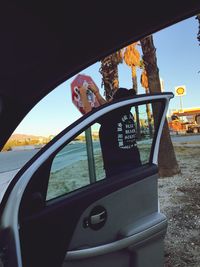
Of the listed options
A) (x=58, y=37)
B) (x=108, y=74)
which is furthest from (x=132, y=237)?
(x=108, y=74)

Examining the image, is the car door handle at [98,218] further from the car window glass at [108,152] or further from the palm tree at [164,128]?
the palm tree at [164,128]

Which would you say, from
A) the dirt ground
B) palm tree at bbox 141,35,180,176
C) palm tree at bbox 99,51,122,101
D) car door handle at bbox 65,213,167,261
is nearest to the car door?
car door handle at bbox 65,213,167,261

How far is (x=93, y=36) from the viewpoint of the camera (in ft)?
13.9

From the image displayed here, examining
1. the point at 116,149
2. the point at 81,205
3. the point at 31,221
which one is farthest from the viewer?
the point at 116,149

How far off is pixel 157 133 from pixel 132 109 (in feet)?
0.94

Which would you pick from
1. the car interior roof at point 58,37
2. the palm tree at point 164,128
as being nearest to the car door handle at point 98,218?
the car interior roof at point 58,37

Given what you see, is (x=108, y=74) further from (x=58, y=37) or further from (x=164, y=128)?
(x=58, y=37)

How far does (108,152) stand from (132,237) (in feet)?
2.02

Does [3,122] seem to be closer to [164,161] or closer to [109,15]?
[109,15]

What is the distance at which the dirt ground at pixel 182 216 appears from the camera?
13.2 feet

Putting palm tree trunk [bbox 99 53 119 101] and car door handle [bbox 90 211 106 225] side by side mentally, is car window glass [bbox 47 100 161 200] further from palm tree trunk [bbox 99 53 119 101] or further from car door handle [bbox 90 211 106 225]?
palm tree trunk [bbox 99 53 119 101]

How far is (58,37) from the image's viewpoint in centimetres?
414

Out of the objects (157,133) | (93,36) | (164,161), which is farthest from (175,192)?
(157,133)

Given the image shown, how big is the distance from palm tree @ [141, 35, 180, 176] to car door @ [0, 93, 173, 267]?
6.53m
